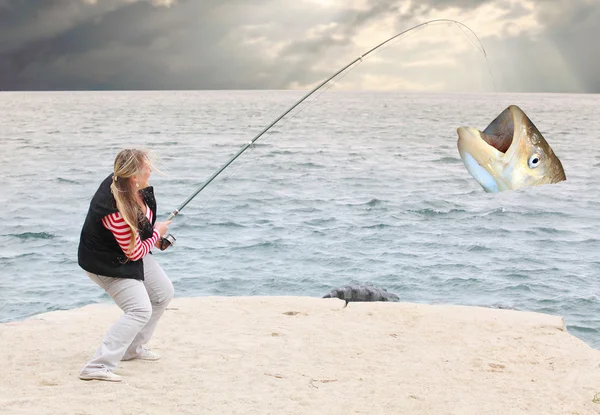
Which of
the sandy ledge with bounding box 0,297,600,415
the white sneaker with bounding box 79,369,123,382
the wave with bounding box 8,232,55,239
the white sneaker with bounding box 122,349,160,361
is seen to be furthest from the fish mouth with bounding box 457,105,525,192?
the wave with bounding box 8,232,55,239

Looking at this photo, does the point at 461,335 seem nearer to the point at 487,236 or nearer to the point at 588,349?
the point at 588,349

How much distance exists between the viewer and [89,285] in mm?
13984

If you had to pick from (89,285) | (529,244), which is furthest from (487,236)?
(89,285)

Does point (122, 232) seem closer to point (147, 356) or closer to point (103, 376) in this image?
point (103, 376)

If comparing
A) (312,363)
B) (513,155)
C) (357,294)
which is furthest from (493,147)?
(357,294)

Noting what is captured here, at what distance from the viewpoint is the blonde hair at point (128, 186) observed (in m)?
5.41

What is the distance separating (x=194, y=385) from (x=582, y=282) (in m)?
10.3

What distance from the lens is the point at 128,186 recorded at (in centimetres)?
548

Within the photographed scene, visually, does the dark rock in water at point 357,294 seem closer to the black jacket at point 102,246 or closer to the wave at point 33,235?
the black jacket at point 102,246

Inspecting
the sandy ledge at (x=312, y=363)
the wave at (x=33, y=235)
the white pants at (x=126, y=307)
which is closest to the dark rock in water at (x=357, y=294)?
the sandy ledge at (x=312, y=363)

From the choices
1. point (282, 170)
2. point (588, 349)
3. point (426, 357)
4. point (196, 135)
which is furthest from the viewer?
point (196, 135)

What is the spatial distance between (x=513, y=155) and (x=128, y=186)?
9.37 ft

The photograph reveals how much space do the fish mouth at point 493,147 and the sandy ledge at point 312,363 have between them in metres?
1.53

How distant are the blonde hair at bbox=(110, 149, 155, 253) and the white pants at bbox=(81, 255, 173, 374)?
335 mm
